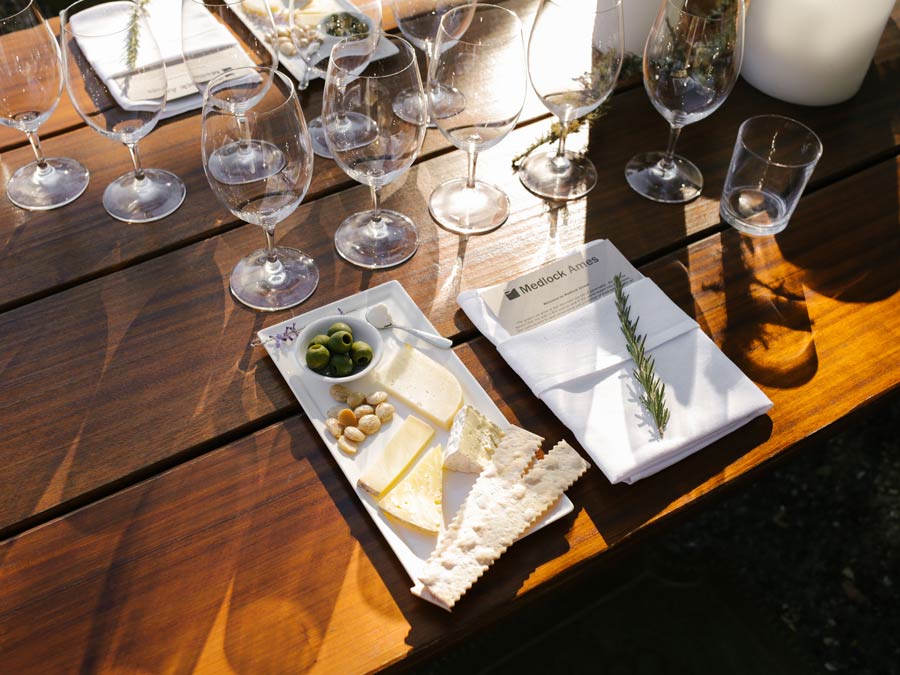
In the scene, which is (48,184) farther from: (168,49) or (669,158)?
(669,158)

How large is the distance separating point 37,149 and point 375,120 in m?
0.57

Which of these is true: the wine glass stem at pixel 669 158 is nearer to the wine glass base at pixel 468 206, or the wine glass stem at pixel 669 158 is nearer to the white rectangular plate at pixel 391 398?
the wine glass base at pixel 468 206

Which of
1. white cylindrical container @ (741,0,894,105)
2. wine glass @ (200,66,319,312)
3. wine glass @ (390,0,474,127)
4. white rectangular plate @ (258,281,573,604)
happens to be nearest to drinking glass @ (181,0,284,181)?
wine glass @ (200,66,319,312)

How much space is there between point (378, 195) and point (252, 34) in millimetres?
409

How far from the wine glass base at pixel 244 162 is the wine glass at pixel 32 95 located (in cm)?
39

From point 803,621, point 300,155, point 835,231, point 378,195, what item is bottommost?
point 803,621

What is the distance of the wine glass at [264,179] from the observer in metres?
1.02

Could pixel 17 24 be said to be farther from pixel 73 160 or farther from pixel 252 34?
pixel 252 34

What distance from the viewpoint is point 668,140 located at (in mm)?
1445

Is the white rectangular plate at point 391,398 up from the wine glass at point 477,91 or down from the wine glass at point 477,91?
down

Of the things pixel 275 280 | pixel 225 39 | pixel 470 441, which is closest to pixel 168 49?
pixel 225 39

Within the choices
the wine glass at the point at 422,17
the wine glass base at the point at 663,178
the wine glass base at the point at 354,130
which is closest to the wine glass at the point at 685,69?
the wine glass base at the point at 663,178

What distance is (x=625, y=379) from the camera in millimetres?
1070

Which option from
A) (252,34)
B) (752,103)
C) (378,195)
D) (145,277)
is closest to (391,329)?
(378,195)
